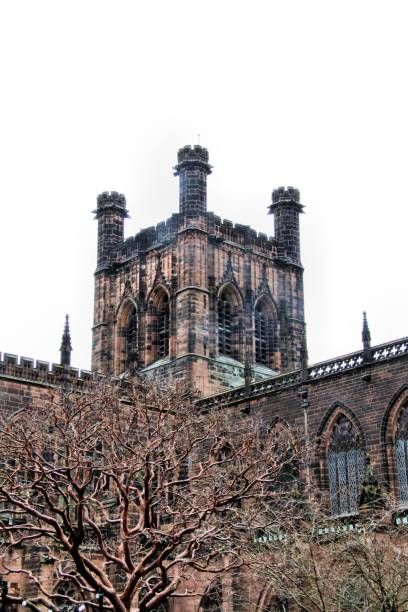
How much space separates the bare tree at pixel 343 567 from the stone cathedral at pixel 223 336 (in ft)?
20.9

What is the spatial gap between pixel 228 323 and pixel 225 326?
1.32 ft

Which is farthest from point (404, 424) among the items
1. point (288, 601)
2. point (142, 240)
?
point (142, 240)

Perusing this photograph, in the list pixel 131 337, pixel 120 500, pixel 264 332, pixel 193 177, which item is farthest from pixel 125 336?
pixel 120 500

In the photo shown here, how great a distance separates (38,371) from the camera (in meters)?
38.1

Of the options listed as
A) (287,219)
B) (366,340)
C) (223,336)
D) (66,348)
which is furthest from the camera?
(287,219)

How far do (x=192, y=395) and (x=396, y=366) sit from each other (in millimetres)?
10912

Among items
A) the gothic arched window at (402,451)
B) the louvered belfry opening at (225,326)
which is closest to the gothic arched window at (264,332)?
the louvered belfry opening at (225,326)

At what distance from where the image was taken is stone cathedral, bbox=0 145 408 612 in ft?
114

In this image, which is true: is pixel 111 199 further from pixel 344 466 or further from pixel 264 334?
pixel 344 466

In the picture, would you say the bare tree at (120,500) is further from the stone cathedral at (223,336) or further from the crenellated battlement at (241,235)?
the crenellated battlement at (241,235)

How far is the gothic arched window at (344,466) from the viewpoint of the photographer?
34.1 m

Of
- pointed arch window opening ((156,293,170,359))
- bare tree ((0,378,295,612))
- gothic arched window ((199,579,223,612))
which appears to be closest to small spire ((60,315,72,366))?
pointed arch window opening ((156,293,170,359))

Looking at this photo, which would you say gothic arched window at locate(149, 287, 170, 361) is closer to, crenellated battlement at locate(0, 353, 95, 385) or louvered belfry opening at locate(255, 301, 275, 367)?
louvered belfry opening at locate(255, 301, 275, 367)

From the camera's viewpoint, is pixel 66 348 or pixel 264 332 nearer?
pixel 66 348
